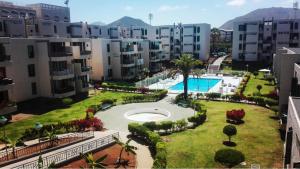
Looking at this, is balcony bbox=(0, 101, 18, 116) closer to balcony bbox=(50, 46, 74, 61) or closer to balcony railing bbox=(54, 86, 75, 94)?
balcony railing bbox=(54, 86, 75, 94)

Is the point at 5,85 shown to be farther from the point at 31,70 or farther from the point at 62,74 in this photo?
the point at 62,74

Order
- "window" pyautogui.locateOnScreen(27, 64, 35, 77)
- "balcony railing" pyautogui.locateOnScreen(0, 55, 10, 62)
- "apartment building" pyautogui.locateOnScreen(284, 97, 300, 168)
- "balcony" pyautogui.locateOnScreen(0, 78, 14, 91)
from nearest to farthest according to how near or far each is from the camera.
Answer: "apartment building" pyautogui.locateOnScreen(284, 97, 300, 168)
"balcony" pyautogui.locateOnScreen(0, 78, 14, 91)
"balcony railing" pyautogui.locateOnScreen(0, 55, 10, 62)
"window" pyautogui.locateOnScreen(27, 64, 35, 77)

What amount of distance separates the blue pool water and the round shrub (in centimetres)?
3830

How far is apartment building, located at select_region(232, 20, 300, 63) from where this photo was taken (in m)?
87.4

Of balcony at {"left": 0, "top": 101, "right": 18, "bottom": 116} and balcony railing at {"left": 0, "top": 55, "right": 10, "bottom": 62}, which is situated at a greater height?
balcony railing at {"left": 0, "top": 55, "right": 10, "bottom": 62}

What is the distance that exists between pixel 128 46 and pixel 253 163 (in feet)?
168

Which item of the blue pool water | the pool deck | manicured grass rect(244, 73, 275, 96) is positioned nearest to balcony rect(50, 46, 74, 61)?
the pool deck

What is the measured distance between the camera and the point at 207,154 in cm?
2512

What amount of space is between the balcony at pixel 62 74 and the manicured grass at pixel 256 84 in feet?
109

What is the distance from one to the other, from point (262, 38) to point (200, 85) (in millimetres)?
39853

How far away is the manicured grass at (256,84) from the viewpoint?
54.2m

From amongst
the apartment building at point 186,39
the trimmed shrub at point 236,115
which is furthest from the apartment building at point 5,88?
the apartment building at point 186,39

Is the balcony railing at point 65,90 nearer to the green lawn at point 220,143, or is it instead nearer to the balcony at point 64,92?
the balcony at point 64,92

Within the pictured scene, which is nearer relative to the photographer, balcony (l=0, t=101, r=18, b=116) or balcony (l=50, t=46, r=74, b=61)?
balcony (l=0, t=101, r=18, b=116)
